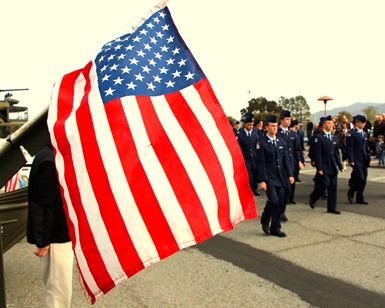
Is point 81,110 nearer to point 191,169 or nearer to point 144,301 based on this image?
point 191,169

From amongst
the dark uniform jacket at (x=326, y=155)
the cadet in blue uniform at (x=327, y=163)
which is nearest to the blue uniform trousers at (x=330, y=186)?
the cadet in blue uniform at (x=327, y=163)

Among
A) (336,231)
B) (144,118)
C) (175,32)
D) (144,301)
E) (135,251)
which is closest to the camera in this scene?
(135,251)

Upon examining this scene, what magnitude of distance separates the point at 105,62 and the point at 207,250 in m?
4.17

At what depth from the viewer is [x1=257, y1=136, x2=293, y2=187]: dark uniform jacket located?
679 cm

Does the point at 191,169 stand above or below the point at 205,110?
below

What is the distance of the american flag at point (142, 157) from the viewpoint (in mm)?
2164

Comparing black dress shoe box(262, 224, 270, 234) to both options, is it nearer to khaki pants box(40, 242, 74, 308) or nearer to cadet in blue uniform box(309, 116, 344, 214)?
cadet in blue uniform box(309, 116, 344, 214)

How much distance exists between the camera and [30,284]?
4.82 metres

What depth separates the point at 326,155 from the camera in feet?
27.6

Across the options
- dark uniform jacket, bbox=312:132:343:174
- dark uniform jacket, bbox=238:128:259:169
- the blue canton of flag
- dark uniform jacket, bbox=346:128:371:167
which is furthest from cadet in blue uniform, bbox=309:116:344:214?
the blue canton of flag

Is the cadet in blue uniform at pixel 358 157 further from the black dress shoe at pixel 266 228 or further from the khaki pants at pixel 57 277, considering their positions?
the khaki pants at pixel 57 277

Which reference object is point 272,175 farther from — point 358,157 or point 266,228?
point 358,157

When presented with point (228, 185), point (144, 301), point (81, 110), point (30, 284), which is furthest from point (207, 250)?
point (81, 110)

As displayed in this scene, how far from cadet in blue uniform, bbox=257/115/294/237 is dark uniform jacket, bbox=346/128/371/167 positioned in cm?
289
